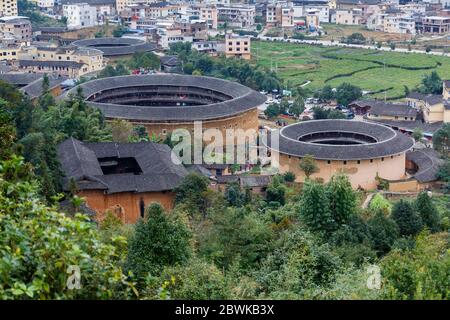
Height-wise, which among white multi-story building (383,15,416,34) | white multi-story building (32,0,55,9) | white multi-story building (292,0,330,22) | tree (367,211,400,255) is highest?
white multi-story building (32,0,55,9)

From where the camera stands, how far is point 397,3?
49.3 meters

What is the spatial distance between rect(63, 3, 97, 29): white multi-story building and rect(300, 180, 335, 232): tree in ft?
104

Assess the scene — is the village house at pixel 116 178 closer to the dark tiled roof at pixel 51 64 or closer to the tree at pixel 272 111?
the tree at pixel 272 111

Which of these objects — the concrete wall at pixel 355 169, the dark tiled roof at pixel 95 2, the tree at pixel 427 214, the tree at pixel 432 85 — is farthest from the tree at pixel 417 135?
the dark tiled roof at pixel 95 2

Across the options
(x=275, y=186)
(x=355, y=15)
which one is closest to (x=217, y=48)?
(x=355, y=15)

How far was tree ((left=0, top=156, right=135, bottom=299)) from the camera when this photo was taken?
454 centimetres

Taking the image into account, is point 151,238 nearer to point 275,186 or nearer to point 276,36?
point 275,186

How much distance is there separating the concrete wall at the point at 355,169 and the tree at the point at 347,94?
25.8 feet

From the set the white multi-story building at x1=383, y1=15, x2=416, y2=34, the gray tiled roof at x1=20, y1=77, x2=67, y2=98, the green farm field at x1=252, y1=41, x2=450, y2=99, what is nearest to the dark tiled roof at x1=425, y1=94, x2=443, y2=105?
the green farm field at x1=252, y1=41, x2=450, y2=99

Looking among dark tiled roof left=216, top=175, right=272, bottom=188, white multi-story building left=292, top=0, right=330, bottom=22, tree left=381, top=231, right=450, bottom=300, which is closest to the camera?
tree left=381, top=231, right=450, bottom=300

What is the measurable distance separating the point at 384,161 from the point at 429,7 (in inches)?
1215

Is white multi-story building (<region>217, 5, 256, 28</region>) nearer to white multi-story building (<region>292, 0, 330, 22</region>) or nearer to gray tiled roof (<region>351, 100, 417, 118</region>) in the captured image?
white multi-story building (<region>292, 0, 330, 22</region>)

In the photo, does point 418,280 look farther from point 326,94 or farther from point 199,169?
point 326,94

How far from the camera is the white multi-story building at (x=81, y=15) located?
1670 inches
